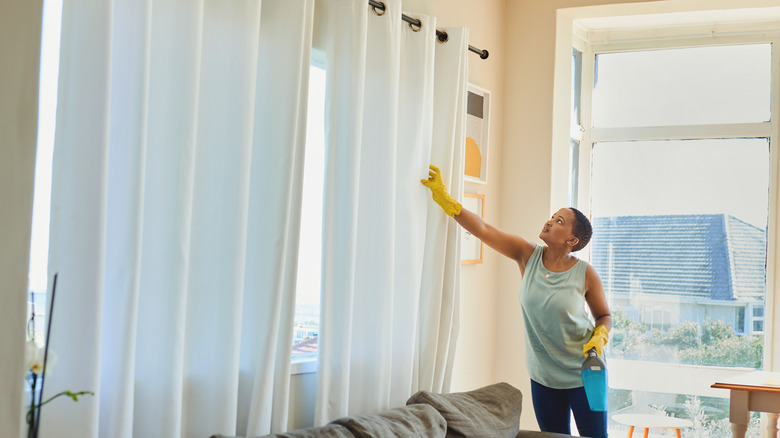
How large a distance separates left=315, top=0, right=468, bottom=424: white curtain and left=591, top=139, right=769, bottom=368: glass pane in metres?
1.52

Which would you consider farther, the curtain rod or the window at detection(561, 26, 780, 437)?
the window at detection(561, 26, 780, 437)

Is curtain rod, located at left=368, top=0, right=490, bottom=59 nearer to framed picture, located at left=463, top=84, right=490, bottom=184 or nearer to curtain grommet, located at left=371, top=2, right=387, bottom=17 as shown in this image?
curtain grommet, located at left=371, top=2, right=387, bottom=17

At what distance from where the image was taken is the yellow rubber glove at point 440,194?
3.03m

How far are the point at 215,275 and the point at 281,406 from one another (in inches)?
18.9

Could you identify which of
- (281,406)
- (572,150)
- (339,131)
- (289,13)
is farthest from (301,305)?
(572,150)

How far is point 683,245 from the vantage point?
4.23 meters

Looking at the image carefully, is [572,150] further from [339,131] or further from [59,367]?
[59,367]

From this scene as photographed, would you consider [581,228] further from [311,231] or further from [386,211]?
[311,231]

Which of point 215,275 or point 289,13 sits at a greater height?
point 289,13

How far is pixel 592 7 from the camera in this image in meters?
3.98

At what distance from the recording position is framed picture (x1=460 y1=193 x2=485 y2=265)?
358cm

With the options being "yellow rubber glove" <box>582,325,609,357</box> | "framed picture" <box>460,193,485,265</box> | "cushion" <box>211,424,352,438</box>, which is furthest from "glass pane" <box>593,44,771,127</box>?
"cushion" <box>211,424,352,438</box>

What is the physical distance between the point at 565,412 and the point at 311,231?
1349 mm

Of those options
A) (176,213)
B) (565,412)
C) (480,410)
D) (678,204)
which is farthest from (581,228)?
(176,213)
